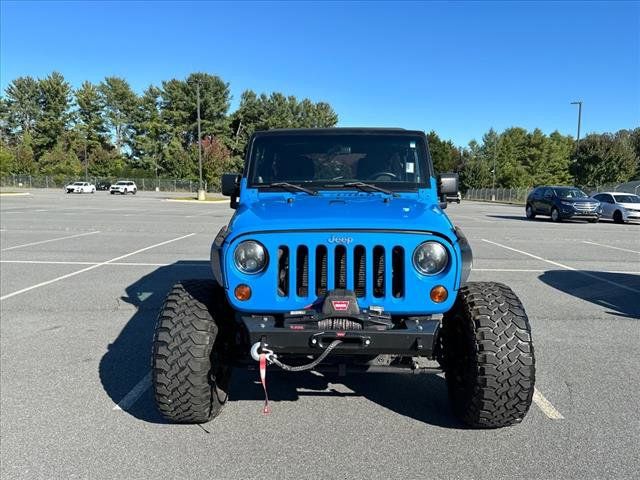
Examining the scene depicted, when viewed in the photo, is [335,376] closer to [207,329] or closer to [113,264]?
[207,329]

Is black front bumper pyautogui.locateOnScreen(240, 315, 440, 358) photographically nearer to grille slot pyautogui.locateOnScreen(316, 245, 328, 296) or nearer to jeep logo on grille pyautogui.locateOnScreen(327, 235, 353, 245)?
grille slot pyautogui.locateOnScreen(316, 245, 328, 296)

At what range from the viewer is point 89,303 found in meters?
6.85

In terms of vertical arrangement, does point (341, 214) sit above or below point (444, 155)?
below

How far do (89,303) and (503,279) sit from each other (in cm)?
660

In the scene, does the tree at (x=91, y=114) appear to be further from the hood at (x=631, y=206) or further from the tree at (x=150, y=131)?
the hood at (x=631, y=206)

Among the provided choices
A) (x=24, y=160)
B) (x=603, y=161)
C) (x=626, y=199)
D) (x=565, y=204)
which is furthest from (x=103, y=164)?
(x=626, y=199)

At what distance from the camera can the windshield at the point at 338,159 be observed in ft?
14.3

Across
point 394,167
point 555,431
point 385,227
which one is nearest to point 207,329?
point 385,227

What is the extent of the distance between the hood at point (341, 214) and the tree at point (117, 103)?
293 feet

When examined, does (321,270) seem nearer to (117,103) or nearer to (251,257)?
(251,257)

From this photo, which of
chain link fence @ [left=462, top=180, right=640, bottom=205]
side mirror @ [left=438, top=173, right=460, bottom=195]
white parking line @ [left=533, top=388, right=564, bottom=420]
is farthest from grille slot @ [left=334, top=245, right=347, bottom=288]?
chain link fence @ [left=462, top=180, right=640, bottom=205]

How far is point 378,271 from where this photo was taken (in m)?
3.10

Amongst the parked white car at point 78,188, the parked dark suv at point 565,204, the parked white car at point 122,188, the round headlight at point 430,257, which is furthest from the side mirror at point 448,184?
the parked white car at point 78,188

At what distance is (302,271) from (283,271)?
0.12 metres
